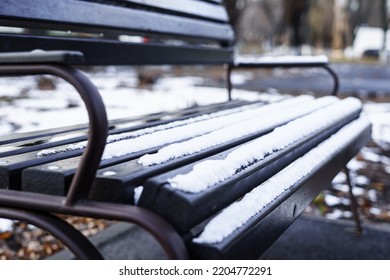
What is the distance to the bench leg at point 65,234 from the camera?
90cm

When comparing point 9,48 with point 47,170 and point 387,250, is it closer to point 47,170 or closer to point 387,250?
point 47,170

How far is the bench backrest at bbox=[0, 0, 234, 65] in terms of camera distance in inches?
Answer: 59.0

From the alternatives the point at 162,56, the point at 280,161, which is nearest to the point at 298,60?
the point at 162,56

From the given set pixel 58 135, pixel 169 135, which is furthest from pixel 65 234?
pixel 58 135

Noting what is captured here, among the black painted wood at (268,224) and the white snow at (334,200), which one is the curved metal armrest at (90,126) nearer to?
the black painted wood at (268,224)

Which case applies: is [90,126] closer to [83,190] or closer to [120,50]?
[83,190]

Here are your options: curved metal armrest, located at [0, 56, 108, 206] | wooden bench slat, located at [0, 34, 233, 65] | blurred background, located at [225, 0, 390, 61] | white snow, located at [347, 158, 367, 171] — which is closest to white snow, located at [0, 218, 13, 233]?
wooden bench slat, located at [0, 34, 233, 65]

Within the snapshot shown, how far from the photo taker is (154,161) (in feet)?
3.52

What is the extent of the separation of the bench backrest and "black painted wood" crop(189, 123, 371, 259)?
0.79 meters

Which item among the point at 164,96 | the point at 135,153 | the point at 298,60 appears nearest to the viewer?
the point at 135,153

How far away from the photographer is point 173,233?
84cm

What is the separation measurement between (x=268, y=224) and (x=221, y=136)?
1.19 feet

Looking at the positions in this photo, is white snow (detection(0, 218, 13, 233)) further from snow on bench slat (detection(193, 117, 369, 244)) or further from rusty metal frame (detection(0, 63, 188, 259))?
rusty metal frame (detection(0, 63, 188, 259))
